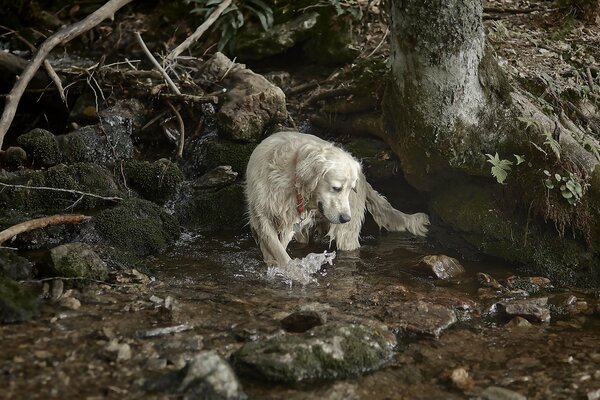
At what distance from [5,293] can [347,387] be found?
2.44 metres

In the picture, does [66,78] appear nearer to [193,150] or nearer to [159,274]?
[193,150]

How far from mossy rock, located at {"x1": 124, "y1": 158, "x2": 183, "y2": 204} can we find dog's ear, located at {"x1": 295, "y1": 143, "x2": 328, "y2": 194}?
1894 mm

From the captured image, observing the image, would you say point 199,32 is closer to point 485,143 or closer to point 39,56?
point 39,56

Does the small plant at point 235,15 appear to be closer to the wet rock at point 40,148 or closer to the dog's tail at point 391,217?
the wet rock at point 40,148

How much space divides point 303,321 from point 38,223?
2.58 meters

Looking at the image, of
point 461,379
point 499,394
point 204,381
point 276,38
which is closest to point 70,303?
point 204,381

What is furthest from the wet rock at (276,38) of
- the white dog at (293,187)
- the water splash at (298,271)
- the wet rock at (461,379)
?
the wet rock at (461,379)

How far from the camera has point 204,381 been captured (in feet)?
11.8

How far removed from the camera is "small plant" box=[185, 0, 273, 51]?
382 inches

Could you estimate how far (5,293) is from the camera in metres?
4.48

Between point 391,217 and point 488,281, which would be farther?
point 391,217

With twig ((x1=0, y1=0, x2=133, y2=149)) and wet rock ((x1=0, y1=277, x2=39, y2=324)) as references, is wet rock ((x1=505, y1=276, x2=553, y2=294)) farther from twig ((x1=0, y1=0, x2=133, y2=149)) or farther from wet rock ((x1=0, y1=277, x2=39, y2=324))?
twig ((x1=0, y1=0, x2=133, y2=149))

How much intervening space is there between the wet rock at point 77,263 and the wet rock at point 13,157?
8.90 feet

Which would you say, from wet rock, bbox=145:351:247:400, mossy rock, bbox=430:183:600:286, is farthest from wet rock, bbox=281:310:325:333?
mossy rock, bbox=430:183:600:286
